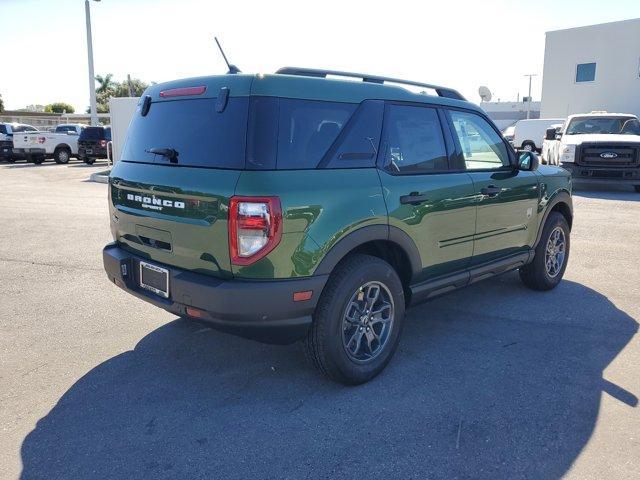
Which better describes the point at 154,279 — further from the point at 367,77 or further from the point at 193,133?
the point at 367,77

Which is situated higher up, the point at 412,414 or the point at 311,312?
the point at 311,312

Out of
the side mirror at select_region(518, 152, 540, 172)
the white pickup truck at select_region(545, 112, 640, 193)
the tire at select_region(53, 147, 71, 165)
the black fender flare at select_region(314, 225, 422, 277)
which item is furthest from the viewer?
the tire at select_region(53, 147, 71, 165)

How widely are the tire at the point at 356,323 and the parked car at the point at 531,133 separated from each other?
907 inches

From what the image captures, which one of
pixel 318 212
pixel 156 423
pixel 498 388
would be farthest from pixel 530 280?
pixel 156 423

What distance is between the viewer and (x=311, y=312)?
3139 mm

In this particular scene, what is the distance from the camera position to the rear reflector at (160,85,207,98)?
10.9 feet

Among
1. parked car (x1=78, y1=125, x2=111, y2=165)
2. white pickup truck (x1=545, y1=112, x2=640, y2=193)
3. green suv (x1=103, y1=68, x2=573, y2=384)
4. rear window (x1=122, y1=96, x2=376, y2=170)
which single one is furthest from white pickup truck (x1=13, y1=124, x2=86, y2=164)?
rear window (x1=122, y1=96, x2=376, y2=170)

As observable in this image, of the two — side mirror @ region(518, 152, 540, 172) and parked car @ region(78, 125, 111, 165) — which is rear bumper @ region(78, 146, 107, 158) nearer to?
parked car @ region(78, 125, 111, 165)

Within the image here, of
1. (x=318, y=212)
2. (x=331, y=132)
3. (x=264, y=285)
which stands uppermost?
(x=331, y=132)

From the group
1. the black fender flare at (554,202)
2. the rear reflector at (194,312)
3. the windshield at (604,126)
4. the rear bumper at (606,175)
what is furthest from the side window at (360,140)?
the windshield at (604,126)

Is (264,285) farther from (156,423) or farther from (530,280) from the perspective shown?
(530,280)

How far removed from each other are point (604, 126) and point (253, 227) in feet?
47.4

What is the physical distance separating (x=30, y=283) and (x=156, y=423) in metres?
3.41

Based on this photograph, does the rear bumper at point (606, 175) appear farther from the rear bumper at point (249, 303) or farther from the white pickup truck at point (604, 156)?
the rear bumper at point (249, 303)
